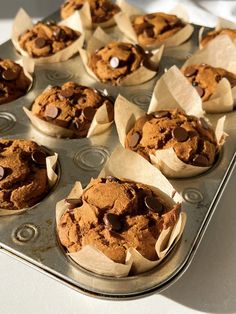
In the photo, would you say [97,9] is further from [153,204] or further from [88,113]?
[153,204]

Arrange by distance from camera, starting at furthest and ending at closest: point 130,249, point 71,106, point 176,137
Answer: point 71,106 → point 176,137 → point 130,249

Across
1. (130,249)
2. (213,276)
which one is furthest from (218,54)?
(130,249)

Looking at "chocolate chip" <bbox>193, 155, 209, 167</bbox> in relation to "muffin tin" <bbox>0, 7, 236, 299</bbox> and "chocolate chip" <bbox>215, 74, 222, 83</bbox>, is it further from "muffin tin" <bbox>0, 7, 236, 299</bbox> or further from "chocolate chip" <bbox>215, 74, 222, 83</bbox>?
"chocolate chip" <bbox>215, 74, 222, 83</bbox>

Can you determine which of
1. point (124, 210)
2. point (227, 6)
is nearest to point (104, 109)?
point (124, 210)

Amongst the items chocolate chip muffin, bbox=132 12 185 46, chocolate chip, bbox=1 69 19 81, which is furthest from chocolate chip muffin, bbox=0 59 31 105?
chocolate chip muffin, bbox=132 12 185 46

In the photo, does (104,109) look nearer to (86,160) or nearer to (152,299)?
(86,160)

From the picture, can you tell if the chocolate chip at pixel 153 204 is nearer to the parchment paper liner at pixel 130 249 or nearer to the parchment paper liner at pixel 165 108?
the parchment paper liner at pixel 130 249
